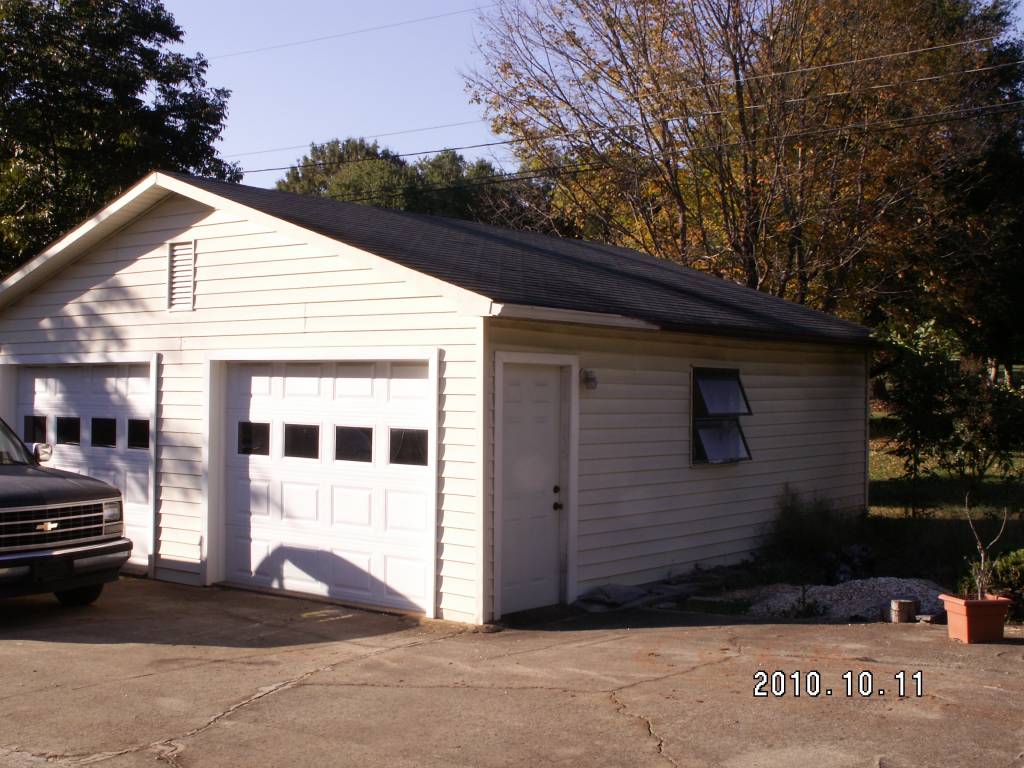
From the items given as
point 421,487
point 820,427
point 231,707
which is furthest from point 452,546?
point 820,427

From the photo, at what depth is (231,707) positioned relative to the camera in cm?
679

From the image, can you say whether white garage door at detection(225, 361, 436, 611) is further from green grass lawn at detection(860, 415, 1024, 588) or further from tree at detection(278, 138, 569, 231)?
tree at detection(278, 138, 569, 231)

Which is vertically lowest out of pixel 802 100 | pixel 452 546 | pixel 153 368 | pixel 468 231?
pixel 452 546

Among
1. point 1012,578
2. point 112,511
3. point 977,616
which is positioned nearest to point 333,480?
point 112,511

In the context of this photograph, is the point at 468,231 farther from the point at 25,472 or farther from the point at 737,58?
the point at 737,58

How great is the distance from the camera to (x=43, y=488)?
9.39m

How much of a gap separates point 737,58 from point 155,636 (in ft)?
58.4

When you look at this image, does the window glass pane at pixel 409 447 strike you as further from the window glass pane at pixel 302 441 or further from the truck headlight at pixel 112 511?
the truck headlight at pixel 112 511

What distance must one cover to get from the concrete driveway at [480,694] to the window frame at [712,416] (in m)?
2.63

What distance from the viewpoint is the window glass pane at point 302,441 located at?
10773 mm

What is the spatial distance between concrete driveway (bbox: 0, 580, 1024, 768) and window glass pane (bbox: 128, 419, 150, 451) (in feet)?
9.39

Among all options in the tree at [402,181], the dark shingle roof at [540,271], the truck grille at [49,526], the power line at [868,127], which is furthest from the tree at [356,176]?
the truck grille at [49,526]

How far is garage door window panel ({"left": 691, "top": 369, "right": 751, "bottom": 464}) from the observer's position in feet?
39.8

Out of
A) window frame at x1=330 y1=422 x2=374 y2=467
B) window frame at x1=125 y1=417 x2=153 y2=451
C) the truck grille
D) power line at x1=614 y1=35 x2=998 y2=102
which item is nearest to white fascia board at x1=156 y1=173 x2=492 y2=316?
window frame at x1=330 y1=422 x2=374 y2=467
